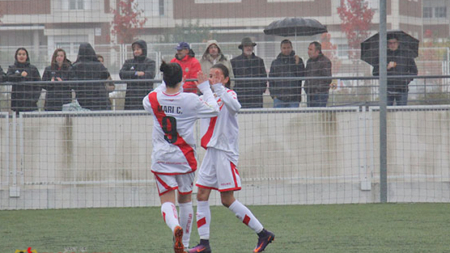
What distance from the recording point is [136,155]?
11.2m

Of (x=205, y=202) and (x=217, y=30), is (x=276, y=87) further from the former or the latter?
(x=205, y=202)

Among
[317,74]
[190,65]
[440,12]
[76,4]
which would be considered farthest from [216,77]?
[440,12]

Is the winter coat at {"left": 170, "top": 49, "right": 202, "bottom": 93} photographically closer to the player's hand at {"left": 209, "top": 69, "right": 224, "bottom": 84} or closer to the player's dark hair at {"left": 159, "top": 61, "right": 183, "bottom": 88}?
the player's hand at {"left": 209, "top": 69, "right": 224, "bottom": 84}

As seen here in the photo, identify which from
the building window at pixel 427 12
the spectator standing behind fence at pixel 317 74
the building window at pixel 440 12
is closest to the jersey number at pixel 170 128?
the spectator standing behind fence at pixel 317 74

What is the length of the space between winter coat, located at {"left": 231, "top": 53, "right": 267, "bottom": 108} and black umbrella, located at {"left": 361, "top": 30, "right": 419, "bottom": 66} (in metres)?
1.63

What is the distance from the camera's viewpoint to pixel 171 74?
634cm

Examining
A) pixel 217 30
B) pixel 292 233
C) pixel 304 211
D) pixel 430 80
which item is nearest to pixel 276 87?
pixel 217 30

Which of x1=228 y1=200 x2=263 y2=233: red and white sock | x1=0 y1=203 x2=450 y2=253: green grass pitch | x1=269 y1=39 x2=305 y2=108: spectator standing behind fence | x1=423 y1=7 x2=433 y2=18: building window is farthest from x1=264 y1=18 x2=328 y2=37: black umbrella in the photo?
x1=228 y1=200 x2=263 y2=233: red and white sock

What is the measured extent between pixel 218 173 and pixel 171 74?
1.11m

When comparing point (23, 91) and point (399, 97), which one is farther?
point (399, 97)

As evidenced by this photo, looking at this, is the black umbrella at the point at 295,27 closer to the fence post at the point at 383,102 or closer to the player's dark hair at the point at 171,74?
the fence post at the point at 383,102

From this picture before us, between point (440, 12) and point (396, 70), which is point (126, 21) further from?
point (440, 12)

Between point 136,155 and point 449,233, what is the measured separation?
520cm

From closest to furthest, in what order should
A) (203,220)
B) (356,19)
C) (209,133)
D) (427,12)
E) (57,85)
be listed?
(203,220) < (209,133) < (57,85) < (356,19) < (427,12)
